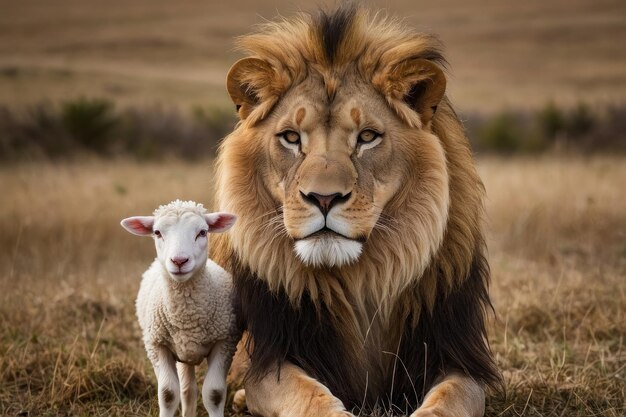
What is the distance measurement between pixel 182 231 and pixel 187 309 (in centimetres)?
37

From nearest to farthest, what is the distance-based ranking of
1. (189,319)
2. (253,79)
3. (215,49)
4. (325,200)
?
(325,200)
(189,319)
(253,79)
(215,49)

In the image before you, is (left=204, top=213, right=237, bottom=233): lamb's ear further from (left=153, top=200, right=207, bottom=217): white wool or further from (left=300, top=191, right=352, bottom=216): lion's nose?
(left=300, top=191, right=352, bottom=216): lion's nose

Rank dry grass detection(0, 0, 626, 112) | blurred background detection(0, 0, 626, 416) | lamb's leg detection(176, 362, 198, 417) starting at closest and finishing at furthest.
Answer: lamb's leg detection(176, 362, 198, 417), blurred background detection(0, 0, 626, 416), dry grass detection(0, 0, 626, 112)

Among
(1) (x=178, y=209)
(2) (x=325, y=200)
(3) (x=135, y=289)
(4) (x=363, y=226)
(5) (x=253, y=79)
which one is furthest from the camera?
(3) (x=135, y=289)

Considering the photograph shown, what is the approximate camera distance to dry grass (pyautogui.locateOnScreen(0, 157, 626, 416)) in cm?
461

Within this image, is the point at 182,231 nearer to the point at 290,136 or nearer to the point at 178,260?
the point at 178,260

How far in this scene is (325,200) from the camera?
138 inches

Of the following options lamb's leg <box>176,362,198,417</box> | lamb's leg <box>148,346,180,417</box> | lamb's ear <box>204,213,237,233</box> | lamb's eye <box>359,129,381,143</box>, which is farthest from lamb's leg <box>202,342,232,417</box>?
lamb's eye <box>359,129,381,143</box>

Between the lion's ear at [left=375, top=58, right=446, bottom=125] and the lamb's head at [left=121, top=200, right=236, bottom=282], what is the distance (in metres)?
0.83

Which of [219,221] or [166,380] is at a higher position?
[219,221]

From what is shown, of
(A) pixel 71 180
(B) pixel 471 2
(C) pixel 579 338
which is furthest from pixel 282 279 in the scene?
(B) pixel 471 2

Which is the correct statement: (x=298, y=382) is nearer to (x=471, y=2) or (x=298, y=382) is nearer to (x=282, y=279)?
(x=282, y=279)

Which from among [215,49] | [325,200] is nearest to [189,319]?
[325,200]

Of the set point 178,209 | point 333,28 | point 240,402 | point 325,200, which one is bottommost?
point 240,402
